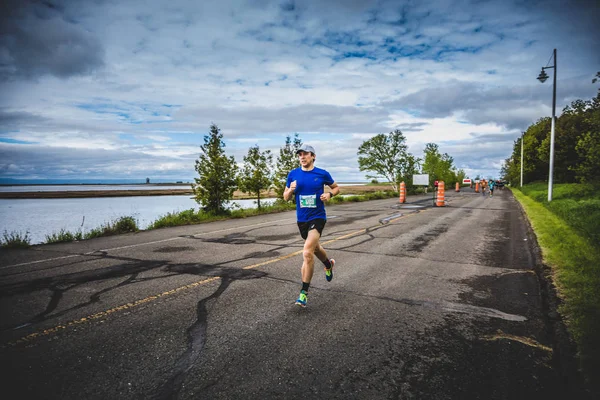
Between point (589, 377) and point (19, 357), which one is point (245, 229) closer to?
point (19, 357)

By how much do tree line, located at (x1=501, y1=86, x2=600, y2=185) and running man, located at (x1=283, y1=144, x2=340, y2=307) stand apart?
57.0 feet

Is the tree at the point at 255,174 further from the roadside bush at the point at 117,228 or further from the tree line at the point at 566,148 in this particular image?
the tree line at the point at 566,148

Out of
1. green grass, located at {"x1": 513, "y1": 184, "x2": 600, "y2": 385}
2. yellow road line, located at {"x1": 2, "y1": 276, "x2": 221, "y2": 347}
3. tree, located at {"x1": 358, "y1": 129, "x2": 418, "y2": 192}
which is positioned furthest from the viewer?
tree, located at {"x1": 358, "y1": 129, "x2": 418, "y2": 192}

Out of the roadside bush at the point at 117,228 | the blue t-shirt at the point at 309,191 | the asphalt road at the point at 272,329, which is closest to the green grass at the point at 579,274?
the asphalt road at the point at 272,329

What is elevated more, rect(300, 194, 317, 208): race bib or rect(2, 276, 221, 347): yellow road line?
rect(300, 194, 317, 208): race bib

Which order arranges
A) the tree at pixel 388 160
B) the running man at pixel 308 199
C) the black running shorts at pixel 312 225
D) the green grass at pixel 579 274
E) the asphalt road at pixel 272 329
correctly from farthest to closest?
the tree at pixel 388 160, the black running shorts at pixel 312 225, the running man at pixel 308 199, the green grass at pixel 579 274, the asphalt road at pixel 272 329

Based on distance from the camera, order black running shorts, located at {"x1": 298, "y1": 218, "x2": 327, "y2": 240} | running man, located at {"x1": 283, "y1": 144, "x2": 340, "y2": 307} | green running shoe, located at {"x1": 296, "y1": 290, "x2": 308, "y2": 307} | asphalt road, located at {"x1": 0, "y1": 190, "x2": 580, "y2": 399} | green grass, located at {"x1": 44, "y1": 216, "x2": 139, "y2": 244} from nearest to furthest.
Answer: asphalt road, located at {"x1": 0, "y1": 190, "x2": 580, "y2": 399} < green running shoe, located at {"x1": 296, "y1": 290, "x2": 308, "y2": 307} < running man, located at {"x1": 283, "y1": 144, "x2": 340, "y2": 307} < black running shorts, located at {"x1": 298, "y1": 218, "x2": 327, "y2": 240} < green grass, located at {"x1": 44, "y1": 216, "x2": 139, "y2": 244}

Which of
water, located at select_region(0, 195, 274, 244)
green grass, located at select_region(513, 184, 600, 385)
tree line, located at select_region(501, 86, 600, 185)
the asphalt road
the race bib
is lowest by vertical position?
water, located at select_region(0, 195, 274, 244)

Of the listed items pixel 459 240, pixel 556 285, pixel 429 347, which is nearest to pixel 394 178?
pixel 459 240

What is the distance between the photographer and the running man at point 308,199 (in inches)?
171

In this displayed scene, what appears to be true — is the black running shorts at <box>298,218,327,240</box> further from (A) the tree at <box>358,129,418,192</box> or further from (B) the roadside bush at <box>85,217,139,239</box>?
(A) the tree at <box>358,129,418,192</box>

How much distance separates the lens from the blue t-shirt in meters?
4.41

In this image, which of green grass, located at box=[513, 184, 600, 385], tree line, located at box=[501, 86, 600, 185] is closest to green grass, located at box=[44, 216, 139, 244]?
green grass, located at box=[513, 184, 600, 385]

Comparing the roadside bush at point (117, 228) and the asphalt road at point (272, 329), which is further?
the roadside bush at point (117, 228)
